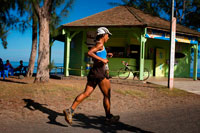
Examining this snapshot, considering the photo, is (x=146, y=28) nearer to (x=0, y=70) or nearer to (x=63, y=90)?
(x=63, y=90)

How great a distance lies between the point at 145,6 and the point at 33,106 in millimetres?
23680

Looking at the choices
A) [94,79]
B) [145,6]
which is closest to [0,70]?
[94,79]

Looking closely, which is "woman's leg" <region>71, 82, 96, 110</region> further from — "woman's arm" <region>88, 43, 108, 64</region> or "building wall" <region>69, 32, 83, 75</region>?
"building wall" <region>69, 32, 83, 75</region>

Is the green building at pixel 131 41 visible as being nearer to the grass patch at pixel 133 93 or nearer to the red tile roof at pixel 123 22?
the red tile roof at pixel 123 22

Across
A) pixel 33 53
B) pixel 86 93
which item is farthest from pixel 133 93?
pixel 33 53

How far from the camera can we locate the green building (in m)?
12.8

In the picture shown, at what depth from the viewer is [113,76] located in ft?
48.5

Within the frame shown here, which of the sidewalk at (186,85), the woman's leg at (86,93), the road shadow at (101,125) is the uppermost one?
the woman's leg at (86,93)

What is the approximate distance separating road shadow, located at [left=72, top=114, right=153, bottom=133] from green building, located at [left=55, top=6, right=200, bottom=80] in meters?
7.46

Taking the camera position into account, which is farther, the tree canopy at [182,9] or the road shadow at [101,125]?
the tree canopy at [182,9]

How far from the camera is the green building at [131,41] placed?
42.1 ft

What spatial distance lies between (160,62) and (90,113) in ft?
41.0

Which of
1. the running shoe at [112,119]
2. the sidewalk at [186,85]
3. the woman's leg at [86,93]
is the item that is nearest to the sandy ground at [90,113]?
the running shoe at [112,119]

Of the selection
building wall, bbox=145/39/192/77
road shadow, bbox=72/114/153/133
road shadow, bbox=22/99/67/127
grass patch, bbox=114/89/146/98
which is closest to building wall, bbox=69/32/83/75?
building wall, bbox=145/39/192/77
